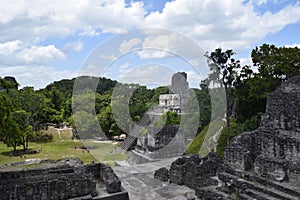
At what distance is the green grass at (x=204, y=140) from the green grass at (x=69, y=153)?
5.52m

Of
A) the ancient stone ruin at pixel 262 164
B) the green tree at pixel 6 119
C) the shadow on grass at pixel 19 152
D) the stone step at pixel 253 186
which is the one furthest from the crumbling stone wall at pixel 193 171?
the shadow on grass at pixel 19 152

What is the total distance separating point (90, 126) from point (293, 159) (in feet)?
76.9

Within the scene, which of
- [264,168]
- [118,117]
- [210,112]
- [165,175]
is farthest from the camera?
[118,117]

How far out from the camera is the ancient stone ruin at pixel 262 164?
7664mm

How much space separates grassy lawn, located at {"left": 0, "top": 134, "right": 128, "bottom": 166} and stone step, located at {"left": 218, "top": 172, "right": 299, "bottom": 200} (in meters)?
13.3

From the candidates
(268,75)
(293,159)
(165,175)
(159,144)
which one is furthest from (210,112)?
(293,159)

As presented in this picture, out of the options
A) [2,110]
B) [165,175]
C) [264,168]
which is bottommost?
[165,175]

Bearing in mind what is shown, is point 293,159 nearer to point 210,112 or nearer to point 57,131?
point 210,112

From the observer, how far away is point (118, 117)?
28.9m

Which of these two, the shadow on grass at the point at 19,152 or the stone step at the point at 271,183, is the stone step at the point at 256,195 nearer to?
the stone step at the point at 271,183

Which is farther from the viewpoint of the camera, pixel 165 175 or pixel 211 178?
pixel 165 175

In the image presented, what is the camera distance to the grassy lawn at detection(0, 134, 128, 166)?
22453 millimetres

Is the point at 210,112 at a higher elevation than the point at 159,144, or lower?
higher

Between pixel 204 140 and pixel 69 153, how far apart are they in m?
12.6
